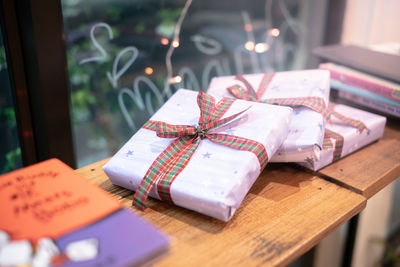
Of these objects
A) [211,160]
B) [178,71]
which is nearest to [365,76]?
[178,71]

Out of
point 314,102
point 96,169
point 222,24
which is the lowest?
point 96,169

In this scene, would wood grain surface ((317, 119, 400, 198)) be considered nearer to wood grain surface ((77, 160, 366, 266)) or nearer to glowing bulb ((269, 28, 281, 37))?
wood grain surface ((77, 160, 366, 266))

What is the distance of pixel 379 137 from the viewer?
98cm

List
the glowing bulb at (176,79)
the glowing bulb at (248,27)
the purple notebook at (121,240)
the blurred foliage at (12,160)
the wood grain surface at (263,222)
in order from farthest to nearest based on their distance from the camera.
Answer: the glowing bulb at (248,27), the glowing bulb at (176,79), the blurred foliage at (12,160), the wood grain surface at (263,222), the purple notebook at (121,240)

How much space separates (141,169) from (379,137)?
61cm

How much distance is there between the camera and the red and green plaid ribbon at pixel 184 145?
71 cm

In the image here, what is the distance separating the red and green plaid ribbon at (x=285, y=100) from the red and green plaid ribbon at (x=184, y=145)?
122 mm

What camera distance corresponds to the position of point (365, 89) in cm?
111

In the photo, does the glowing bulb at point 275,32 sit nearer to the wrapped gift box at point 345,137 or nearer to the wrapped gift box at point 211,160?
the wrapped gift box at point 345,137

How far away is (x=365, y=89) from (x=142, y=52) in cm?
64

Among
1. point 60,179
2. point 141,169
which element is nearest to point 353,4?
point 141,169

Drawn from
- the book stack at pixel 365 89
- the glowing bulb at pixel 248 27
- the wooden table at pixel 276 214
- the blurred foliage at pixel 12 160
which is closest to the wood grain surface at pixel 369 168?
the wooden table at pixel 276 214

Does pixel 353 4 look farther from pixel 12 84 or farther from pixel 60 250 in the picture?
pixel 60 250

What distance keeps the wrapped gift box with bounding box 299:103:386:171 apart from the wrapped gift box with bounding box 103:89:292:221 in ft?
0.39
